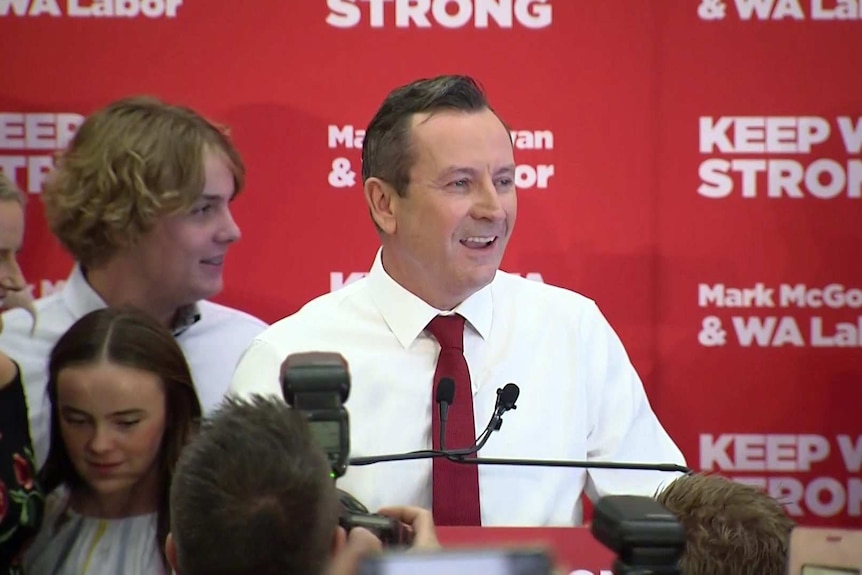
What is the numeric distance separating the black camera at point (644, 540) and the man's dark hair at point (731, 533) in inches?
21.8

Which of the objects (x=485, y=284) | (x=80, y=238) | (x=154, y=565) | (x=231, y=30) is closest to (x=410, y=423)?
(x=485, y=284)

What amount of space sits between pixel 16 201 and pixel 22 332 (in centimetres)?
33

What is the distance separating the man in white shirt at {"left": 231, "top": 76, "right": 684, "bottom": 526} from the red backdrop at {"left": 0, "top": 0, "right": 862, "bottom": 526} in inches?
19.2

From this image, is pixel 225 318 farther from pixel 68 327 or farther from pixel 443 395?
pixel 443 395

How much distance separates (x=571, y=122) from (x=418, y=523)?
1.56 m

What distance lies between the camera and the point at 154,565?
2.47 meters

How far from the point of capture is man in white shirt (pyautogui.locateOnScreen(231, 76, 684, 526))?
2.57 m

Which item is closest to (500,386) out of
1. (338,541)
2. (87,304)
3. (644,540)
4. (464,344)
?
(464,344)

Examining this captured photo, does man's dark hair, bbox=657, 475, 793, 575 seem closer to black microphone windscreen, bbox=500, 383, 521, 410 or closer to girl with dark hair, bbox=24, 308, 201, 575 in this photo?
black microphone windscreen, bbox=500, 383, 521, 410

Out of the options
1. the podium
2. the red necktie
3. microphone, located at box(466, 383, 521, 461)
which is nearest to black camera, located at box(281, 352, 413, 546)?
the podium

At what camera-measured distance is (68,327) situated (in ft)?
9.73

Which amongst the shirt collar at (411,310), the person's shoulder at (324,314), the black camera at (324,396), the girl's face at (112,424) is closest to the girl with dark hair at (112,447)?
the girl's face at (112,424)

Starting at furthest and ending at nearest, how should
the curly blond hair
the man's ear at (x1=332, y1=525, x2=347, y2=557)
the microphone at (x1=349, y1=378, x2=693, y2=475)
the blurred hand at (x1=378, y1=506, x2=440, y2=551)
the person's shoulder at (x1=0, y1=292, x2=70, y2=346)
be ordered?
1. the person's shoulder at (x1=0, y1=292, x2=70, y2=346)
2. the curly blond hair
3. the microphone at (x1=349, y1=378, x2=693, y2=475)
4. the blurred hand at (x1=378, y1=506, x2=440, y2=551)
5. the man's ear at (x1=332, y1=525, x2=347, y2=557)

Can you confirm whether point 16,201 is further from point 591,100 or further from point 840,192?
point 840,192
